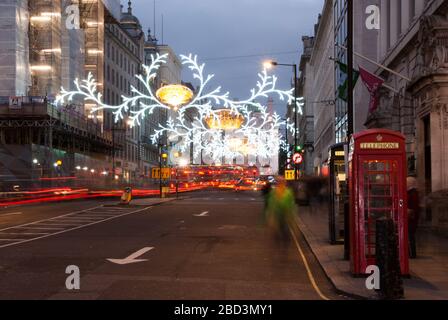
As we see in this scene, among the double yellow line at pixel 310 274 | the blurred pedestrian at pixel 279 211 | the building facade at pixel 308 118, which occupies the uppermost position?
the building facade at pixel 308 118

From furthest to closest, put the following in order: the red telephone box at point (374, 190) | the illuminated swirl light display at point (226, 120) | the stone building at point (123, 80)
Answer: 1. the stone building at point (123, 80)
2. the illuminated swirl light display at point (226, 120)
3. the red telephone box at point (374, 190)

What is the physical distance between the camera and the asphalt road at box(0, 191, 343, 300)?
9.27m

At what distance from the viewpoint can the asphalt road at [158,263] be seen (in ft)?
30.4

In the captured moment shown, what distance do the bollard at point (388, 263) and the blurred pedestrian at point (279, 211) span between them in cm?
1038

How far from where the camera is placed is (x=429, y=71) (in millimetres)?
19797

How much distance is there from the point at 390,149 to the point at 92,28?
2460 inches

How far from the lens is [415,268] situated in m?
11.6

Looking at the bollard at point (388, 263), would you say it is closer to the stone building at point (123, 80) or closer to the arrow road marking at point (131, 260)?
the arrow road marking at point (131, 260)

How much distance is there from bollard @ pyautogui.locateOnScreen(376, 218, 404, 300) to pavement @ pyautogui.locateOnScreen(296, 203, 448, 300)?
0.94 feet

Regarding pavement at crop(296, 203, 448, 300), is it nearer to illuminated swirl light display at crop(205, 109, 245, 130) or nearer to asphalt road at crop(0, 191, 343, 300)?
asphalt road at crop(0, 191, 343, 300)

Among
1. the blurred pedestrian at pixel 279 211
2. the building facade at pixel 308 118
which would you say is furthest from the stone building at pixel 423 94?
the building facade at pixel 308 118

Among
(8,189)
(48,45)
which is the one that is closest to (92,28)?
(48,45)

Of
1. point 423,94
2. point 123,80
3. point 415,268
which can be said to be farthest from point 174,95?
point 123,80
